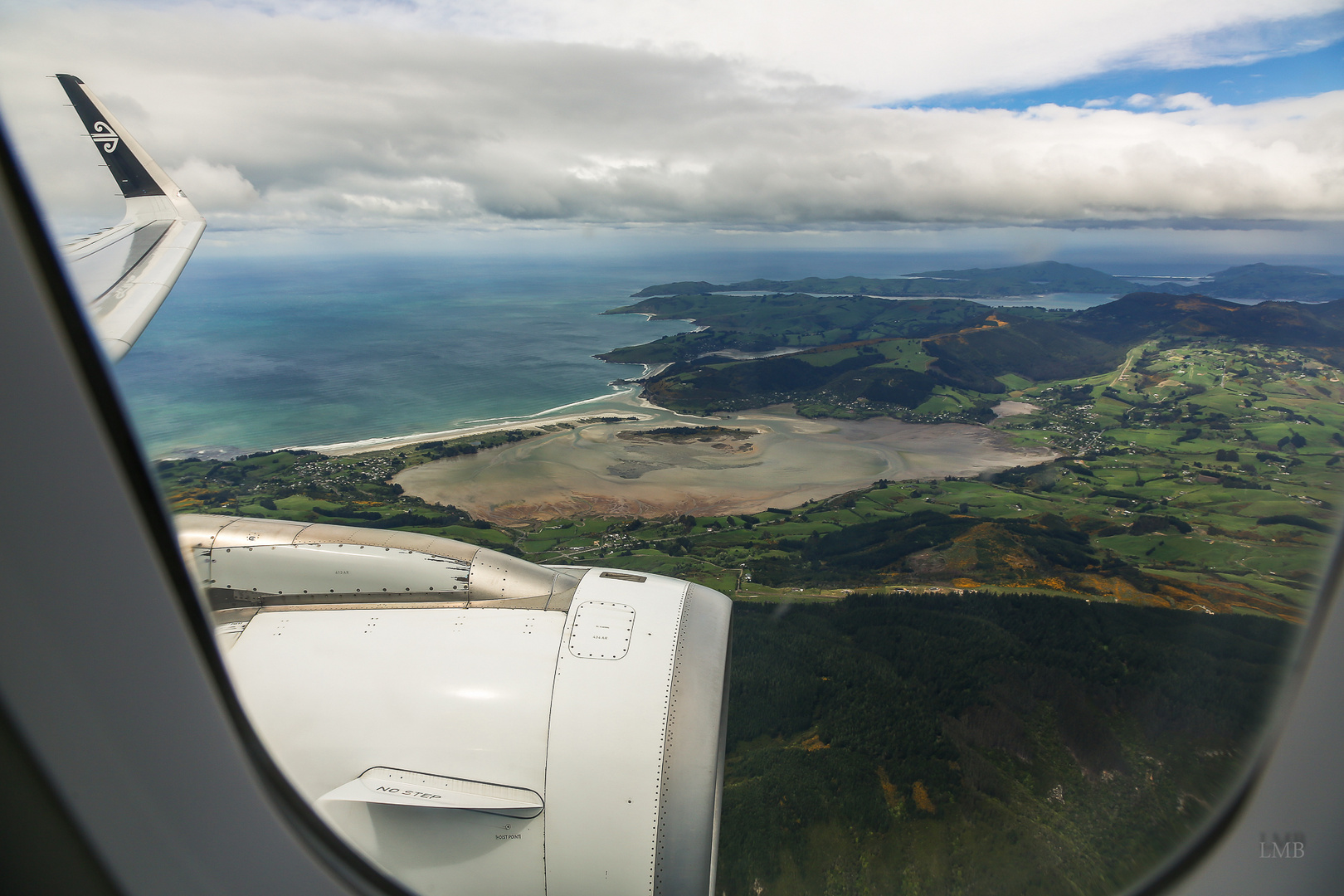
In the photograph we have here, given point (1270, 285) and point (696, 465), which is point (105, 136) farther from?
point (1270, 285)

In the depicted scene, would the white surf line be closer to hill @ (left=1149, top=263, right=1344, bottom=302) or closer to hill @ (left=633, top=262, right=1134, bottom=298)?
hill @ (left=1149, top=263, right=1344, bottom=302)

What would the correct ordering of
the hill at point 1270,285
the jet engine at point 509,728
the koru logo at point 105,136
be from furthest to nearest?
the hill at point 1270,285
the koru logo at point 105,136
the jet engine at point 509,728

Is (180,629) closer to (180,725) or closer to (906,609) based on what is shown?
(180,725)

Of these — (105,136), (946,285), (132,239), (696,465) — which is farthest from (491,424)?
(946,285)

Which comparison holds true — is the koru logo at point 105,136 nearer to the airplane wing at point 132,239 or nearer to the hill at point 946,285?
the airplane wing at point 132,239

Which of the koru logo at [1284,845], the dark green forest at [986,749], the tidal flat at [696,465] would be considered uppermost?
the koru logo at [1284,845]

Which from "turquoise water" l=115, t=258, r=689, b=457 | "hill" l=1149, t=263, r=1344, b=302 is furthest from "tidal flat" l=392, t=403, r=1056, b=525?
"hill" l=1149, t=263, r=1344, b=302

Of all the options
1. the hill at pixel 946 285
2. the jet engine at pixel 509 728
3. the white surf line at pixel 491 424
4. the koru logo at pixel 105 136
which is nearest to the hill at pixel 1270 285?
the jet engine at pixel 509 728
